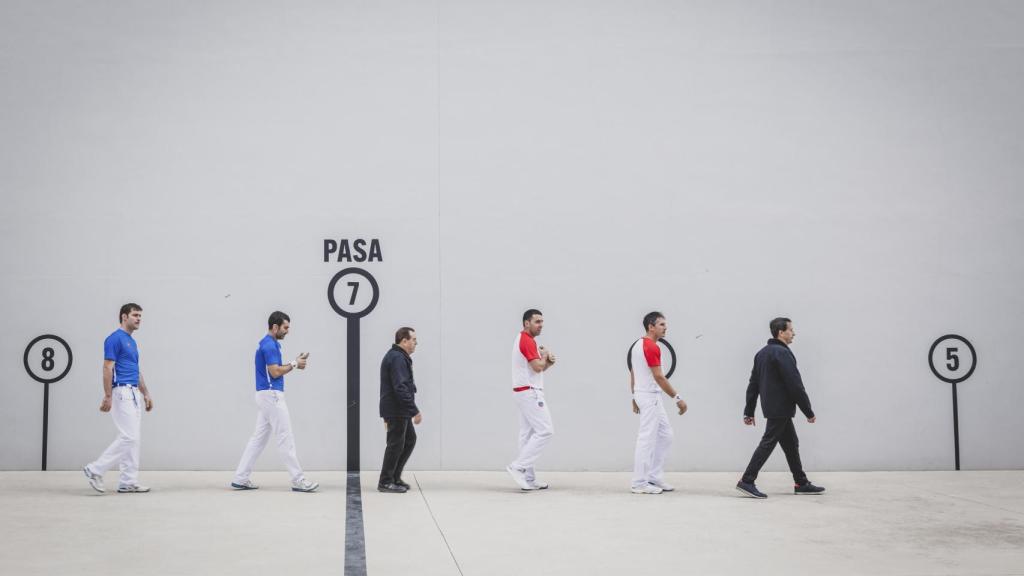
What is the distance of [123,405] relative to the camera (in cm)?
896

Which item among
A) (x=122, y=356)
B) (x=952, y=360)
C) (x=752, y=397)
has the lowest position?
(x=752, y=397)

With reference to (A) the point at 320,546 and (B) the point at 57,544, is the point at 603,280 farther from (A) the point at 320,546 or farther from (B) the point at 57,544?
(B) the point at 57,544

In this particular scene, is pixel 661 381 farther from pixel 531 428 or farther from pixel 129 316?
pixel 129 316

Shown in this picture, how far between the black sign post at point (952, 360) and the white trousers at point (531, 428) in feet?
16.0

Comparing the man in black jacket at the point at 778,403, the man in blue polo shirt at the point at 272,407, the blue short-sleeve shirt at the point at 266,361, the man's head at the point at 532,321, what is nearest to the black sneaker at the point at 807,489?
the man in black jacket at the point at 778,403

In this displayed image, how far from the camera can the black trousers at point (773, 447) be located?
29.2 ft

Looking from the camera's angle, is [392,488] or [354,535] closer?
[354,535]

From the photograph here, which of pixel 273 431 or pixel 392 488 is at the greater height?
pixel 273 431

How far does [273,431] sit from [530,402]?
2469mm

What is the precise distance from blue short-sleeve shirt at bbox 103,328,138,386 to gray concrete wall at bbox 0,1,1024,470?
5.84 ft

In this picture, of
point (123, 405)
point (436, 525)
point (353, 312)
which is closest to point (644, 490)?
point (436, 525)

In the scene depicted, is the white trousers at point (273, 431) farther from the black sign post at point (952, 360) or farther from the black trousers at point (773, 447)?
the black sign post at point (952, 360)

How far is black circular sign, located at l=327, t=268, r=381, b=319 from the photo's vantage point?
10969mm

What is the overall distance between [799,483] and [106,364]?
6.55m
